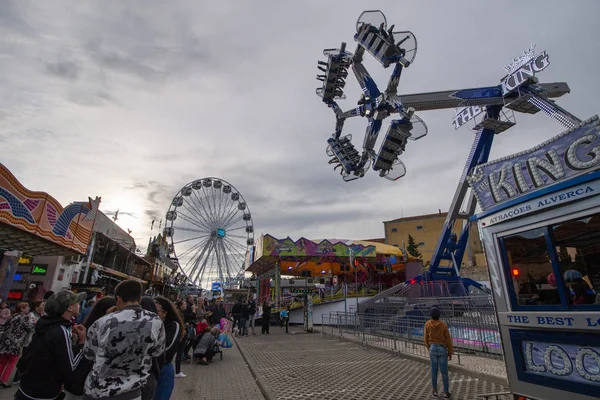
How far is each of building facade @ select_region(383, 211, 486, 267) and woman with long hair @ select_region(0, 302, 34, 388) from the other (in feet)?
143

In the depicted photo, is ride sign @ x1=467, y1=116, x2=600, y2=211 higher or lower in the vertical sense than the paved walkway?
higher

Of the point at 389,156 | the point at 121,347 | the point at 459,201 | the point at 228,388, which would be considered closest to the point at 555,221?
the point at 121,347

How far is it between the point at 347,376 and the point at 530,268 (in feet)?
15.3

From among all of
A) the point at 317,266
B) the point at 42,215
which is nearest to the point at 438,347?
the point at 42,215

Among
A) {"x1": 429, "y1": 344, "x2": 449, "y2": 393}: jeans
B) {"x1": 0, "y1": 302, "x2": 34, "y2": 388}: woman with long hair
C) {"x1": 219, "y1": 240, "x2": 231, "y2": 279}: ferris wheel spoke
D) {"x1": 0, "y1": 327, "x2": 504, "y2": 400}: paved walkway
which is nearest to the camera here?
{"x1": 429, "y1": 344, "x2": 449, "y2": 393}: jeans

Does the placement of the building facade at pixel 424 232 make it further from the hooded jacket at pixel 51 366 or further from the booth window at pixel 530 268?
the hooded jacket at pixel 51 366

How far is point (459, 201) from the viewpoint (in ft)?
57.5

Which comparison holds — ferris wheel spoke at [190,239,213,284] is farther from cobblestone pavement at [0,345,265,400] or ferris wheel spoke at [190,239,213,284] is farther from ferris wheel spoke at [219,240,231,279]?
cobblestone pavement at [0,345,265,400]

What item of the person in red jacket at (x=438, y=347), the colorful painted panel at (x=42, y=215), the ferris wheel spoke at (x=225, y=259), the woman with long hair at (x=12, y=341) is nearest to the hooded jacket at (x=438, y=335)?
the person in red jacket at (x=438, y=347)

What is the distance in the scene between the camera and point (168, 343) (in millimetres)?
3412

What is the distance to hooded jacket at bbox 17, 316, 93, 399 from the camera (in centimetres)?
239

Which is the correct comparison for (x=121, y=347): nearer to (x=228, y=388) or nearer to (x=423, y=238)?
(x=228, y=388)

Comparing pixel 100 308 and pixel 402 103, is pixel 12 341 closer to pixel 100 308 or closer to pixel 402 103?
pixel 100 308

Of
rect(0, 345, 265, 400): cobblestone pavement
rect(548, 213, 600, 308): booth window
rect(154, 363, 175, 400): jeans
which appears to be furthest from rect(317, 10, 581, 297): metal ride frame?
rect(154, 363, 175, 400): jeans
